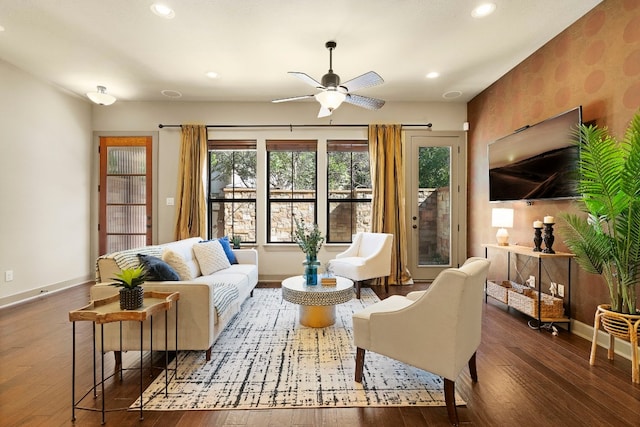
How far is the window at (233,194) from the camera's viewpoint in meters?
5.14

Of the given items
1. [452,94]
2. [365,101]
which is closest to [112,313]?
[365,101]

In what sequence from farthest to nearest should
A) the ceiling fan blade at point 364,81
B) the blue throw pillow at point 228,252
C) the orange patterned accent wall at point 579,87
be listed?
the blue throw pillow at point 228,252, the ceiling fan blade at point 364,81, the orange patterned accent wall at point 579,87

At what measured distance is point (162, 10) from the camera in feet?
8.77

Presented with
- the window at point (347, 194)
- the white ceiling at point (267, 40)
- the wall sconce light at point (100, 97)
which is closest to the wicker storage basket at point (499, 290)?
the window at point (347, 194)

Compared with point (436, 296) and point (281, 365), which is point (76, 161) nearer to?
point (281, 365)

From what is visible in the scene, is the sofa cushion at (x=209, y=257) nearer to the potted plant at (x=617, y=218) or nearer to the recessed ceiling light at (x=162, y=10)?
the recessed ceiling light at (x=162, y=10)

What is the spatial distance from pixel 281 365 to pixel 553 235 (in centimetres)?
293

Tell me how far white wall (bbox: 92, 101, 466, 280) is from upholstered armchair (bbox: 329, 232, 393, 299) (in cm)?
75

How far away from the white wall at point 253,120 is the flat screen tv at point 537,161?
4.47 feet

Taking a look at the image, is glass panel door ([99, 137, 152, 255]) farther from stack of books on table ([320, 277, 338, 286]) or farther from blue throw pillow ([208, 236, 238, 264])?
stack of books on table ([320, 277, 338, 286])

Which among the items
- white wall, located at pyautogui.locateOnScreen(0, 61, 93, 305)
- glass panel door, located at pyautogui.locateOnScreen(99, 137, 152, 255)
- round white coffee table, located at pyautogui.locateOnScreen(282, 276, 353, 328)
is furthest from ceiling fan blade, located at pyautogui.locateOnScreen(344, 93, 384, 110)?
white wall, located at pyautogui.locateOnScreen(0, 61, 93, 305)

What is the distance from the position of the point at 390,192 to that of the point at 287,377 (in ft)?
11.2

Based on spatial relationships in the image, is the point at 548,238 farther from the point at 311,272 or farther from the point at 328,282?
the point at 311,272

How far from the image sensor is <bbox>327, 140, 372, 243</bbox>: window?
201 inches
